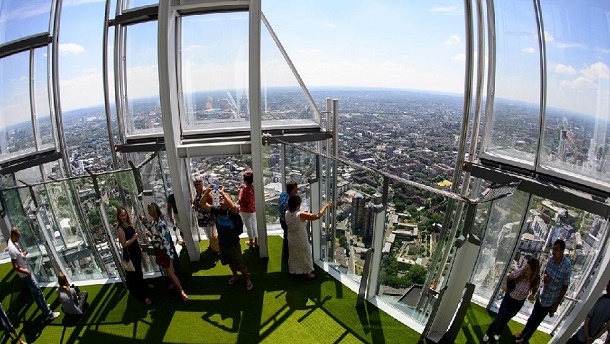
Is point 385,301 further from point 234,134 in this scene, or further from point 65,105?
point 65,105

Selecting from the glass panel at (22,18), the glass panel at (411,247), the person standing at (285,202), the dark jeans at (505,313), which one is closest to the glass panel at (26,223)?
the glass panel at (22,18)

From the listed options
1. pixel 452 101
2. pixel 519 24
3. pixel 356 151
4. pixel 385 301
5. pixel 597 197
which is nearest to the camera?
pixel 597 197

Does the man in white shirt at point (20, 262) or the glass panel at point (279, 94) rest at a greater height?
the glass panel at point (279, 94)

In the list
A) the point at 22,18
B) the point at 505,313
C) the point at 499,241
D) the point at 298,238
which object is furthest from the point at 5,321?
the point at 499,241

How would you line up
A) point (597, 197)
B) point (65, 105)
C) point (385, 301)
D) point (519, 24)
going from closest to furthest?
1. point (597, 197)
2. point (519, 24)
3. point (385, 301)
4. point (65, 105)

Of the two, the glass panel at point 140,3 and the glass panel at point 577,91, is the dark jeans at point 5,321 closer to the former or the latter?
the glass panel at point 140,3

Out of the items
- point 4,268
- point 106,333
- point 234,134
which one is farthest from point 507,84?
point 4,268

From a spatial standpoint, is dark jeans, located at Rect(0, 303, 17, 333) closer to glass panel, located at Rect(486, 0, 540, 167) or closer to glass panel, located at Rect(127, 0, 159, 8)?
glass panel, located at Rect(127, 0, 159, 8)
